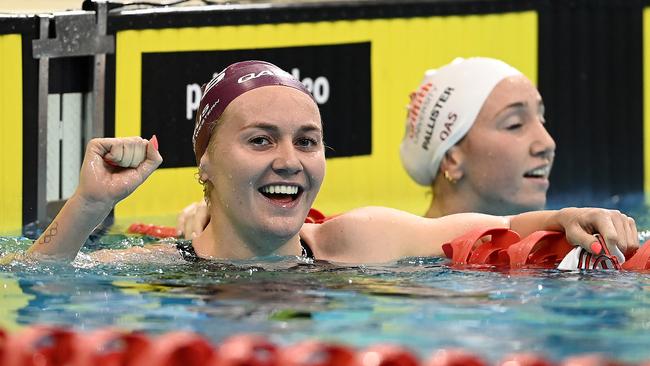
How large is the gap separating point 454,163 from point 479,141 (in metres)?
0.16

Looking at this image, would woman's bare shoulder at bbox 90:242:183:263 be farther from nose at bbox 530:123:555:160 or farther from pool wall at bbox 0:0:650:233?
nose at bbox 530:123:555:160

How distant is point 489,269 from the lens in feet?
14.1

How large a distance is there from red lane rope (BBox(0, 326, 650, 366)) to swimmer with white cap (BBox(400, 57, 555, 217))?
8.27ft

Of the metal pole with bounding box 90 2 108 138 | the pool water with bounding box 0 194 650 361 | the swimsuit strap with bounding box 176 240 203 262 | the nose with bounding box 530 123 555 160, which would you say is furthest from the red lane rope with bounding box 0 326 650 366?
the metal pole with bounding box 90 2 108 138

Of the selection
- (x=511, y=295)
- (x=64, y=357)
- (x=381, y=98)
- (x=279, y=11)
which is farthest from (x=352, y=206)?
(x=64, y=357)

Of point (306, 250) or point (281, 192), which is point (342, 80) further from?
point (281, 192)

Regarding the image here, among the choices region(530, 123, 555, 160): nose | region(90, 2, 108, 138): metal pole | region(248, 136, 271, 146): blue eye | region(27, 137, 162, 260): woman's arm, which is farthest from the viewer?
region(90, 2, 108, 138): metal pole

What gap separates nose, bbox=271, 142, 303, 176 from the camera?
4168 mm

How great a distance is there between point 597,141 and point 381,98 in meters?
1.22

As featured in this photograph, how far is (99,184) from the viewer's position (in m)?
4.14

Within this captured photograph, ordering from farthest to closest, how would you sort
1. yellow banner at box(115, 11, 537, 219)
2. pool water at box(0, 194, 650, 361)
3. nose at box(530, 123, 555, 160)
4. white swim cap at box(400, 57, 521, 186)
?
1. yellow banner at box(115, 11, 537, 219)
2. white swim cap at box(400, 57, 521, 186)
3. nose at box(530, 123, 555, 160)
4. pool water at box(0, 194, 650, 361)

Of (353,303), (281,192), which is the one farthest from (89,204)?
(353,303)

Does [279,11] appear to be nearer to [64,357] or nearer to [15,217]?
[15,217]

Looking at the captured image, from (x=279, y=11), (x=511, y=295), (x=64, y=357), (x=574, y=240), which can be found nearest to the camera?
(x=64, y=357)
